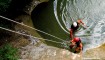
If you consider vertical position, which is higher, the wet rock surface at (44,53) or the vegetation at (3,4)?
the vegetation at (3,4)

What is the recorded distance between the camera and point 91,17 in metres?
12.2

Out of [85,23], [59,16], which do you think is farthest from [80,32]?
[59,16]

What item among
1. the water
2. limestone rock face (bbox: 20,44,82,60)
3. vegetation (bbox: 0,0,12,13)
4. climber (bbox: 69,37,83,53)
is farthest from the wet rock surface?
vegetation (bbox: 0,0,12,13)

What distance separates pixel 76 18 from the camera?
40.1ft

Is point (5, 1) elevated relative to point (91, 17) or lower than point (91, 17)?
elevated

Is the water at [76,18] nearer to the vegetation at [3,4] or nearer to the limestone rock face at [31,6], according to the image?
the limestone rock face at [31,6]

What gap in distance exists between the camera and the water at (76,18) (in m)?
10.9

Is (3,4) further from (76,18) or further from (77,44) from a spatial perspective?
(76,18)

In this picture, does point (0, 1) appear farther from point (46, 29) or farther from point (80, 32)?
point (80, 32)

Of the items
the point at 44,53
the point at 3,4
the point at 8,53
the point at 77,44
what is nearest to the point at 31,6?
the point at 3,4

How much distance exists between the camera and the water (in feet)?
35.8

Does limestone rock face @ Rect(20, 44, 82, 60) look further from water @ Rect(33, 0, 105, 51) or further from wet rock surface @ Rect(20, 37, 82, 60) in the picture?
water @ Rect(33, 0, 105, 51)

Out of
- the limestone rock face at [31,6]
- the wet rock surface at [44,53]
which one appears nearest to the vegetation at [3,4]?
the limestone rock face at [31,6]

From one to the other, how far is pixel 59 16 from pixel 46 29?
1334mm
